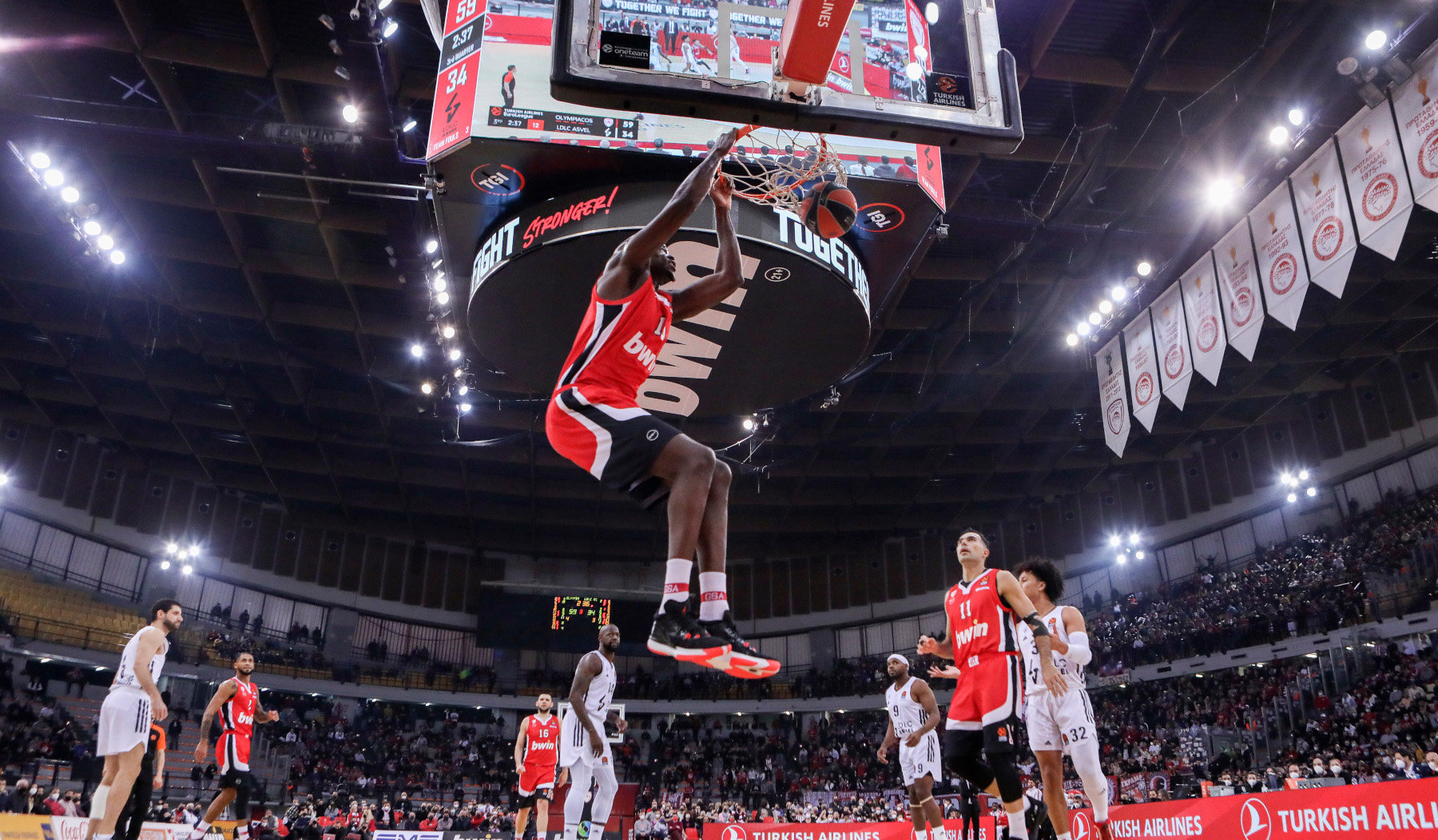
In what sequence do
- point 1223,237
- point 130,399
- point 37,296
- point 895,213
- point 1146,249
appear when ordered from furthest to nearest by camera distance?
point 130,399
point 37,296
point 1146,249
point 1223,237
point 895,213

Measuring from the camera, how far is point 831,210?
6.68 meters

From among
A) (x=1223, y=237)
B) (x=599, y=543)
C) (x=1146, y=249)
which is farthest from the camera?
(x=599, y=543)

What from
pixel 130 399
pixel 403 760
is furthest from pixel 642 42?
pixel 403 760

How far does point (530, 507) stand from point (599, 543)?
488cm

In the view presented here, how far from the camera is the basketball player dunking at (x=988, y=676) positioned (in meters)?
5.81

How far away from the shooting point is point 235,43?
13656 mm

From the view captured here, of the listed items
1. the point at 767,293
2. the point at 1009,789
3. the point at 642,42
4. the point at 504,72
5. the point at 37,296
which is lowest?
the point at 1009,789

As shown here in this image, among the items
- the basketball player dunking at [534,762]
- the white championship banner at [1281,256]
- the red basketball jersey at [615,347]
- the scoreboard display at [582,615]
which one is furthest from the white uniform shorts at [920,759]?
the scoreboard display at [582,615]

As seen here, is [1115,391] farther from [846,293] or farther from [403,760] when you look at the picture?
[403,760]

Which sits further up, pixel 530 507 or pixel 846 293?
pixel 530 507

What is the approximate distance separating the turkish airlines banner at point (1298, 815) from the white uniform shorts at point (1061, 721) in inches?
29.0

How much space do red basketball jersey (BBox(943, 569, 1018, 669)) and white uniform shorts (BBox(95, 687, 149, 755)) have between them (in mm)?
6639

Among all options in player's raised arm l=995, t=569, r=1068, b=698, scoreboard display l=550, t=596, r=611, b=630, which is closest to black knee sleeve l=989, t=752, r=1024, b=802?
player's raised arm l=995, t=569, r=1068, b=698

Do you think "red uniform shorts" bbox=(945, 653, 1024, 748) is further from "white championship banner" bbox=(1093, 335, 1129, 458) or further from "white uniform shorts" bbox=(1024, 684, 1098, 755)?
"white championship banner" bbox=(1093, 335, 1129, 458)
